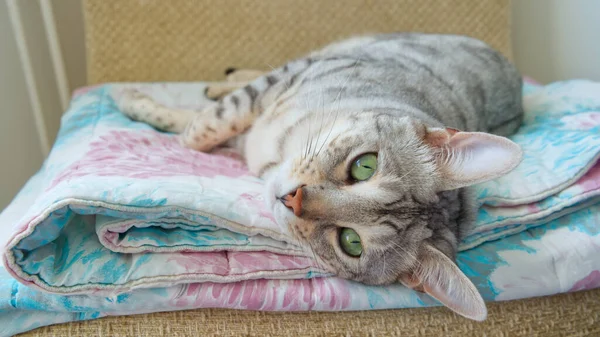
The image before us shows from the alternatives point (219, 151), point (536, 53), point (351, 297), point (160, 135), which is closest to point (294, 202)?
point (351, 297)

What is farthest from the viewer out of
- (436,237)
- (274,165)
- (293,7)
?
(293,7)

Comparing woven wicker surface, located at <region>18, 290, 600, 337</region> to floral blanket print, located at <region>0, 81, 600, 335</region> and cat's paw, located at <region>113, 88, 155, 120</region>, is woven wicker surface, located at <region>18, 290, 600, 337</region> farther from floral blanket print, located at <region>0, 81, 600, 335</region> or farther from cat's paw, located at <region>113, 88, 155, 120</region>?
cat's paw, located at <region>113, 88, 155, 120</region>

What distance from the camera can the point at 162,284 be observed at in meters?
0.95

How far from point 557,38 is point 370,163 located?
1.84 meters

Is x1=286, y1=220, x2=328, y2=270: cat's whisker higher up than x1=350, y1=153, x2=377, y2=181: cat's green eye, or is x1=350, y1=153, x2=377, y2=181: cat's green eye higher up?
x1=350, y1=153, x2=377, y2=181: cat's green eye

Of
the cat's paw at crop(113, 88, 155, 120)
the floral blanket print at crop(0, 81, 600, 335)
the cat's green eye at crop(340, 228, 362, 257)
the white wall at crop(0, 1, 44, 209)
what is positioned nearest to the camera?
the floral blanket print at crop(0, 81, 600, 335)

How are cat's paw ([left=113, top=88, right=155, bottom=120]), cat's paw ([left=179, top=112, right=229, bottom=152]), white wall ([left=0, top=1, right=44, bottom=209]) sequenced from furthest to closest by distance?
white wall ([left=0, top=1, right=44, bottom=209])
cat's paw ([left=113, top=88, right=155, bottom=120])
cat's paw ([left=179, top=112, right=229, bottom=152])

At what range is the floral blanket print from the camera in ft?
3.10

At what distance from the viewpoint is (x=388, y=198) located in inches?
40.0

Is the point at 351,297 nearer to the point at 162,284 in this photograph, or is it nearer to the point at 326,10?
the point at 162,284

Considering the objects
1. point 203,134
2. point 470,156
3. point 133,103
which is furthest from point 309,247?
point 133,103

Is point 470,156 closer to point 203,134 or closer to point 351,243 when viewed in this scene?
point 351,243

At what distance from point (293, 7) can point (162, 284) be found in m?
1.53

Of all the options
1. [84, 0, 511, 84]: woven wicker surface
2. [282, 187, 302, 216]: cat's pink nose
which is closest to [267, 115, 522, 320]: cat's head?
[282, 187, 302, 216]: cat's pink nose
